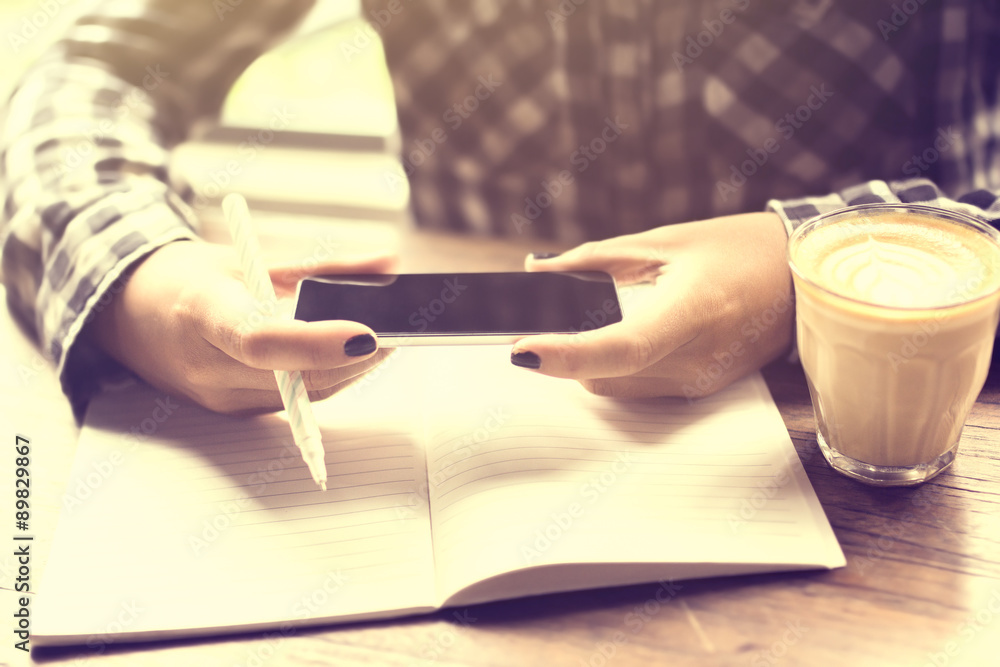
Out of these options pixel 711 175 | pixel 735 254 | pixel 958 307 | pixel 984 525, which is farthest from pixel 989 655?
pixel 711 175

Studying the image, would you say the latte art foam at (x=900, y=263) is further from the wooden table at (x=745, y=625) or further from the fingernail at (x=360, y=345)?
the fingernail at (x=360, y=345)

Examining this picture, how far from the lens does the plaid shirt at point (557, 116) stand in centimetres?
86

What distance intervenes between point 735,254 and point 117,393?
67 cm

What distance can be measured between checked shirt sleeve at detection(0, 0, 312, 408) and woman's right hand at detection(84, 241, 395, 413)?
0.03 metres

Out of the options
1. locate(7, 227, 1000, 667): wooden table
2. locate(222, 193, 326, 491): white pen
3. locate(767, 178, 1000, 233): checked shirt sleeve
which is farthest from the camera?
locate(767, 178, 1000, 233): checked shirt sleeve

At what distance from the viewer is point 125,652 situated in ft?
1.80

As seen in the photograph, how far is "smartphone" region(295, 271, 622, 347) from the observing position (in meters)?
0.68

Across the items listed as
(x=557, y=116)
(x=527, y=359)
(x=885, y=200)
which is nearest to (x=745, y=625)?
(x=527, y=359)

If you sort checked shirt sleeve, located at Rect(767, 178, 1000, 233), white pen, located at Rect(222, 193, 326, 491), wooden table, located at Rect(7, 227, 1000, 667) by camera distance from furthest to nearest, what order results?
checked shirt sleeve, located at Rect(767, 178, 1000, 233) → white pen, located at Rect(222, 193, 326, 491) → wooden table, located at Rect(7, 227, 1000, 667)

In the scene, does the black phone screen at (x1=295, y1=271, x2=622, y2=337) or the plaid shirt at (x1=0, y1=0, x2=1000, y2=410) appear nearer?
the black phone screen at (x1=295, y1=271, x2=622, y2=337)

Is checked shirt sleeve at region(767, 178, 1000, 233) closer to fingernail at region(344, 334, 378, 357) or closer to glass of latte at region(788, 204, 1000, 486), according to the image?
glass of latte at region(788, 204, 1000, 486)

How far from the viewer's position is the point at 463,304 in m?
0.72

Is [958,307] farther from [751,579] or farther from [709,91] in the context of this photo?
[709,91]

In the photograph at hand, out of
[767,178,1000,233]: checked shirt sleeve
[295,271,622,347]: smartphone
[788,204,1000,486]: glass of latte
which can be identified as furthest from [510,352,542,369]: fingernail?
[767,178,1000,233]: checked shirt sleeve
